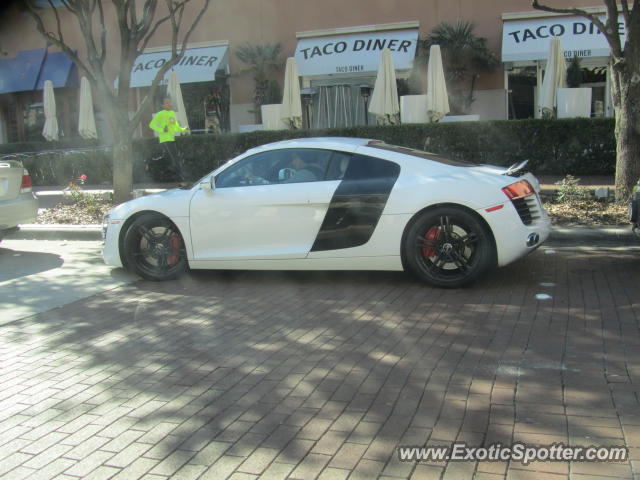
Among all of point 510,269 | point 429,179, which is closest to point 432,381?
point 429,179

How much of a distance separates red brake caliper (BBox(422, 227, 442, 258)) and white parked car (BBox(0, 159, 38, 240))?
19.4ft

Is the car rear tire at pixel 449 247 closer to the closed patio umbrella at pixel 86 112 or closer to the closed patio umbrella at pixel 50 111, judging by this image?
the closed patio umbrella at pixel 86 112

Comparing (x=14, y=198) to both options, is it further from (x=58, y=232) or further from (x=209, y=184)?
(x=209, y=184)

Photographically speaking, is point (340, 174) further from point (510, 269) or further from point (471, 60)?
point (471, 60)

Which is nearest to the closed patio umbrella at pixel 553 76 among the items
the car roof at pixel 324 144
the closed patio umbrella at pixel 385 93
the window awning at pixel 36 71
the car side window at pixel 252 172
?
the closed patio umbrella at pixel 385 93

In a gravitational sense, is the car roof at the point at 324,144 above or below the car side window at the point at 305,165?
above

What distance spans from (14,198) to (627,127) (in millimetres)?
8677

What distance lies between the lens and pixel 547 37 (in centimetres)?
1786

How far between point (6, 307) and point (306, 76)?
617 inches

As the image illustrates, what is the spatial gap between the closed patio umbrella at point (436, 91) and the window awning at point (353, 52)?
14.3 ft

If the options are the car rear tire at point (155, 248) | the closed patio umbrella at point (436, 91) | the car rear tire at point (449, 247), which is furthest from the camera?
A: the closed patio umbrella at point (436, 91)

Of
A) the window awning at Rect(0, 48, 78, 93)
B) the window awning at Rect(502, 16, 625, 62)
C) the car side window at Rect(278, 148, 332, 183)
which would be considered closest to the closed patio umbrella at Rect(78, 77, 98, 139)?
the window awning at Rect(0, 48, 78, 93)

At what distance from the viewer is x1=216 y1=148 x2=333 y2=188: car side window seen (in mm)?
6582

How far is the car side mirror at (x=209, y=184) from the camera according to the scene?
680 centimetres
